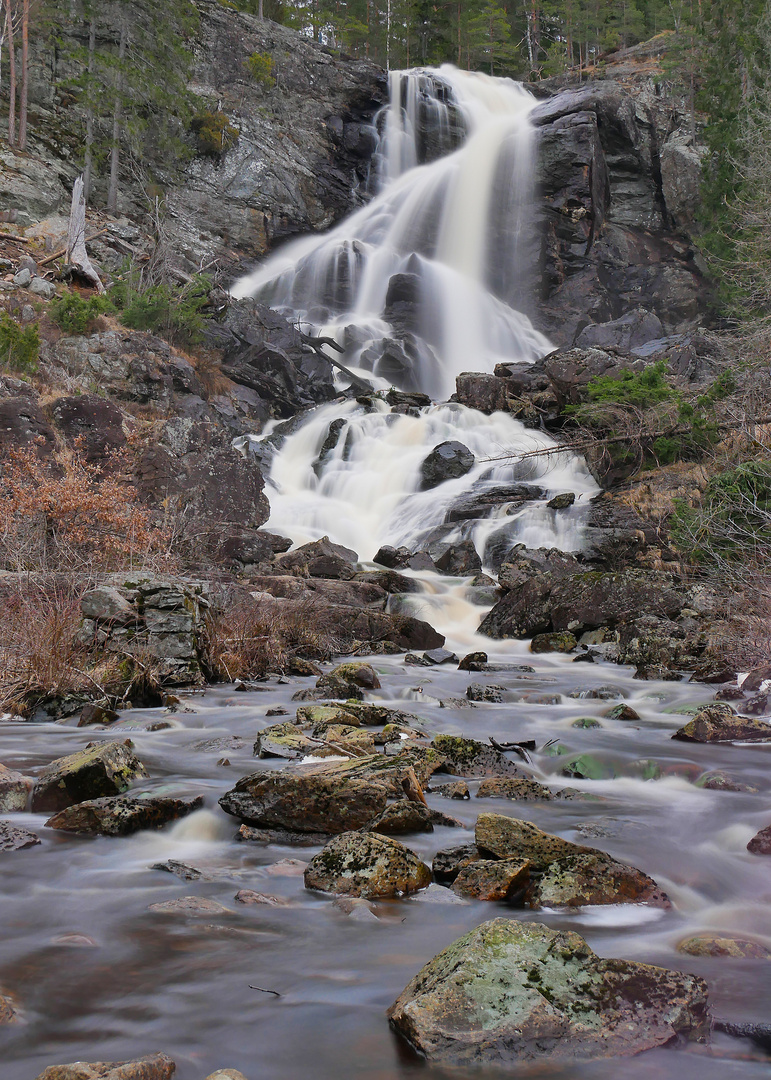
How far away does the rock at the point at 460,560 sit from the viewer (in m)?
14.7

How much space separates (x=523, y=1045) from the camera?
2.15 m

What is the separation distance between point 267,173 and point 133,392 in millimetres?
19556

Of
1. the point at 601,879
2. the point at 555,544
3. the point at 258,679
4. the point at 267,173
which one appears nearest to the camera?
the point at 601,879

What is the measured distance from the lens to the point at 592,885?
323 cm

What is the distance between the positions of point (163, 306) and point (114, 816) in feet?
62.5

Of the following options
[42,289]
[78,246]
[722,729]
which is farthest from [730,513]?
[78,246]

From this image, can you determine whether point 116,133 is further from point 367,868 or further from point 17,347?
point 367,868

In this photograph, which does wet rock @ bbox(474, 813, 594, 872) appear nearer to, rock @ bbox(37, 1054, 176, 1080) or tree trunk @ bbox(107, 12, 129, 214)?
rock @ bbox(37, 1054, 176, 1080)

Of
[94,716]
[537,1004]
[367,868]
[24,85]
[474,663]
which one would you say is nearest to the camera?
[537,1004]

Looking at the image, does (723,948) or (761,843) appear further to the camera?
(761,843)

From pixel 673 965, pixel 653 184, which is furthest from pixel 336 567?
pixel 653 184

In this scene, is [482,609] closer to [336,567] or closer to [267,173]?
[336,567]

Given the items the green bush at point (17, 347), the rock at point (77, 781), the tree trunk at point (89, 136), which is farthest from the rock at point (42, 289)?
the rock at point (77, 781)

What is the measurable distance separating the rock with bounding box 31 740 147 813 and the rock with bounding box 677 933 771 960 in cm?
298
